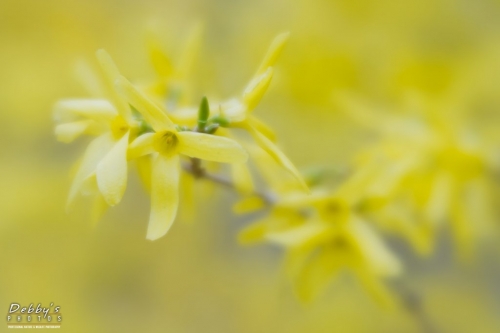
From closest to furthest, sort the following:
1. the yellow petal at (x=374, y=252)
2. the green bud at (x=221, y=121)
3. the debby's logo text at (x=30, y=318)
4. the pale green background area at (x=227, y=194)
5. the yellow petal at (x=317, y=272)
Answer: the green bud at (x=221, y=121), the yellow petal at (x=374, y=252), the yellow petal at (x=317, y=272), the debby's logo text at (x=30, y=318), the pale green background area at (x=227, y=194)

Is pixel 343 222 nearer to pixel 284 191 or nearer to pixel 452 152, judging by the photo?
pixel 284 191

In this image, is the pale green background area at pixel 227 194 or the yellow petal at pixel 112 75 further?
the pale green background area at pixel 227 194

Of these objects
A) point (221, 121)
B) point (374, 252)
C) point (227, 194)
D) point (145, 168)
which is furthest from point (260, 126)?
point (227, 194)

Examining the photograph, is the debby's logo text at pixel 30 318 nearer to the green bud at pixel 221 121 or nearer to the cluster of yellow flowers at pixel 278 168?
the cluster of yellow flowers at pixel 278 168

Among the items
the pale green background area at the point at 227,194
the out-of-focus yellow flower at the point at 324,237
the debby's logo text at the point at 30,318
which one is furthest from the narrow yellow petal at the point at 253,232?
the pale green background area at the point at 227,194

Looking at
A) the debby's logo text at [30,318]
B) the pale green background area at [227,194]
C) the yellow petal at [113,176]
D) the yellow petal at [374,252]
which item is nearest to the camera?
the yellow petal at [113,176]

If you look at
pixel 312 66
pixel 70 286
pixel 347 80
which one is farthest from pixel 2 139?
pixel 347 80

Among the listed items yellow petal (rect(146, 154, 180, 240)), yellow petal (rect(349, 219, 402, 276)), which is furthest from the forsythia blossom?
yellow petal (rect(349, 219, 402, 276))
